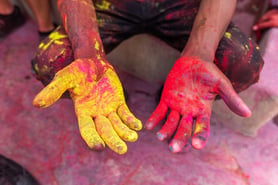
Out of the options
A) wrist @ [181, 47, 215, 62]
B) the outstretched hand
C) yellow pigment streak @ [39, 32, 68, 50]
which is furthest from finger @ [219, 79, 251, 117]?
yellow pigment streak @ [39, 32, 68, 50]

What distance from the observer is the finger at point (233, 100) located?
782mm

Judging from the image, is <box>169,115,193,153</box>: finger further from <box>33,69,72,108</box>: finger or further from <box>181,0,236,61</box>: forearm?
<box>33,69,72,108</box>: finger

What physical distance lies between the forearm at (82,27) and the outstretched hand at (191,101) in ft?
1.04

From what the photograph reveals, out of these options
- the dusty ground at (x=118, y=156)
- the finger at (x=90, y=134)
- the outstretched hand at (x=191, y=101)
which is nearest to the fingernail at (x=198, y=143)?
the outstretched hand at (x=191, y=101)

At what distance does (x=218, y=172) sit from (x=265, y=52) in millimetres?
668

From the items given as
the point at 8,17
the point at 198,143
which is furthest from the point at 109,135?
the point at 8,17

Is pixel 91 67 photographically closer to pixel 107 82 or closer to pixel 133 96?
pixel 107 82

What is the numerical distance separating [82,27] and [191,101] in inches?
20.5

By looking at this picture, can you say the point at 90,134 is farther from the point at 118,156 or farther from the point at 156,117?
the point at 118,156

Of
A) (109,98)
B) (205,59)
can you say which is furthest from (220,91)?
(109,98)

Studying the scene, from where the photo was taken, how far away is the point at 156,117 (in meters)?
0.84

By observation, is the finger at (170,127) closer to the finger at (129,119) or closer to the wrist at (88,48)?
the finger at (129,119)

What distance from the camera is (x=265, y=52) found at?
1.23m

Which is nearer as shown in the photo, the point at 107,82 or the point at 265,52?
the point at 107,82
